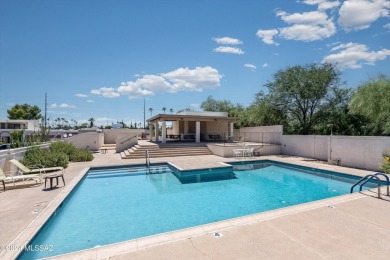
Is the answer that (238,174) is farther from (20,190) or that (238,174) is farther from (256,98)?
(256,98)

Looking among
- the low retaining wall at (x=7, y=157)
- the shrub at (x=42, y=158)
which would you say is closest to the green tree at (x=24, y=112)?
the shrub at (x=42, y=158)

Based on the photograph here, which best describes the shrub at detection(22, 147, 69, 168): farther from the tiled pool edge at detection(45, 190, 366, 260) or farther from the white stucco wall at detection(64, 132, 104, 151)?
the tiled pool edge at detection(45, 190, 366, 260)

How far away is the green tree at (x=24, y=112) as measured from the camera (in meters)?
51.1

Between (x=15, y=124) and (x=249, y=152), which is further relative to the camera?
(x=15, y=124)

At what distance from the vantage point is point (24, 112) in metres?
52.2

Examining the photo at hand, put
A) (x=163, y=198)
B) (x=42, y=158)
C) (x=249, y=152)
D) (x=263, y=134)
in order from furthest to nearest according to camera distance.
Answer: (x=263, y=134), (x=249, y=152), (x=42, y=158), (x=163, y=198)

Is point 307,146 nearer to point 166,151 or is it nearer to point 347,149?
point 347,149

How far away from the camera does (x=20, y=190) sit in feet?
25.4

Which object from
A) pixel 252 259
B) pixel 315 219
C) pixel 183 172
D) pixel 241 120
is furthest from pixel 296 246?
pixel 241 120

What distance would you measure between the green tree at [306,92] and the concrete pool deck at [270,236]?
16.0 metres

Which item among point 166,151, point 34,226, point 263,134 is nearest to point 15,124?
point 166,151

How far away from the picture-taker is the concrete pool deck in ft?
12.0

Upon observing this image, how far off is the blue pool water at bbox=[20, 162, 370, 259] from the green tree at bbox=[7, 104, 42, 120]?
5285cm

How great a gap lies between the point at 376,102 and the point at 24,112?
65.7 metres
